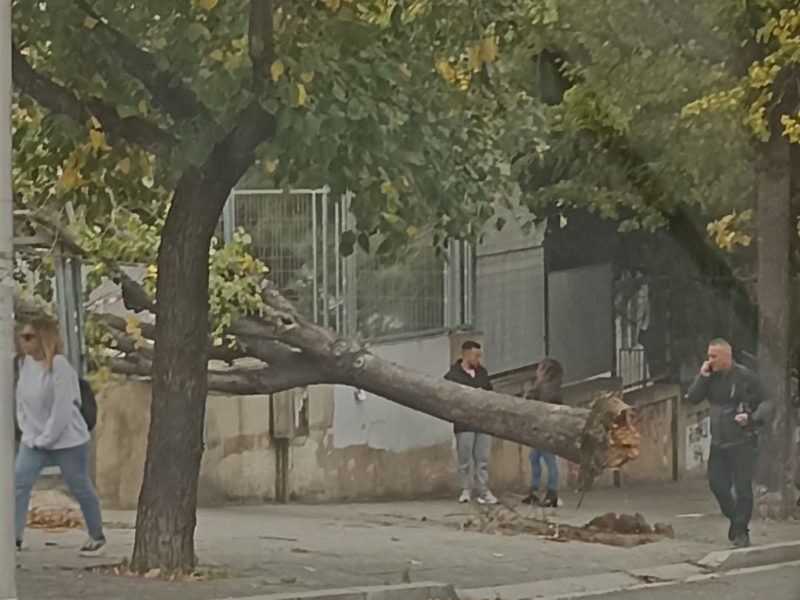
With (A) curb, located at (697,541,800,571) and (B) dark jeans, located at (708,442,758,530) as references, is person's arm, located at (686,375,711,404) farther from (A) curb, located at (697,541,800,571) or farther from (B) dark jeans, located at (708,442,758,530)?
(A) curb, located at (697,541,800,571)

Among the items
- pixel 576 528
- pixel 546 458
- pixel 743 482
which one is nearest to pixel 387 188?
pixel 546 458

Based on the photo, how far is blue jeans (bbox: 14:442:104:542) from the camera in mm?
8695

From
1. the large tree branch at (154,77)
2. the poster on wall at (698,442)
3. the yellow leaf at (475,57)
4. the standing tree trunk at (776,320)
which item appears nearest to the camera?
the large tree branch at (154,77)

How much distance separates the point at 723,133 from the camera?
12.0 m

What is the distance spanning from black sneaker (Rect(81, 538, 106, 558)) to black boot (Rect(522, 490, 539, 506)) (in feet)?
10.6

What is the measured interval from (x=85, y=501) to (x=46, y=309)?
45.7 inches

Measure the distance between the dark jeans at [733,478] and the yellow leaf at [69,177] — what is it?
502 cm

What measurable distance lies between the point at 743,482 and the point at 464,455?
86.8 inches

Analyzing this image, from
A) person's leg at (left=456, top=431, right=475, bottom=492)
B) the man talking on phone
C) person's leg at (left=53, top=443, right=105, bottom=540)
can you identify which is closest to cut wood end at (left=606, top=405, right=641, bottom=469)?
the man talking on phone

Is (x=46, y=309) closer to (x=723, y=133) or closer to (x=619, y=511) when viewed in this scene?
(x=619, y=511)

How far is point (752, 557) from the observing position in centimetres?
1115

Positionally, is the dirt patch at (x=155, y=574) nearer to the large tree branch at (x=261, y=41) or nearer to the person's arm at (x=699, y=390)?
the large tree branch at (x=261, y=41)

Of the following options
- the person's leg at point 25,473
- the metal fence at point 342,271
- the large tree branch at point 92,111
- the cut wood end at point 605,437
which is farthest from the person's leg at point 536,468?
the large tree branch at point 92,111

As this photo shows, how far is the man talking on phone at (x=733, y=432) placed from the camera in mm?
11281
